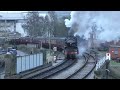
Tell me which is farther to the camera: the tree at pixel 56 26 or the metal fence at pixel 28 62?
the tree at pixel 56 26

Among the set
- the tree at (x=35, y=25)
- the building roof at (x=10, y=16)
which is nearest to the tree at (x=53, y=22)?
the tree at (x=35, y=25)

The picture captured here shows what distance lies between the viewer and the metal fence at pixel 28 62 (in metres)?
11.2

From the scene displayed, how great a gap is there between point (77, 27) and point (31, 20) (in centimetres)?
710

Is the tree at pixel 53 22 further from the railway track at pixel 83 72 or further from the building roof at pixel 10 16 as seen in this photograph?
the railway track at pixel 83 72

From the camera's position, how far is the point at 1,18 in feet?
88.7

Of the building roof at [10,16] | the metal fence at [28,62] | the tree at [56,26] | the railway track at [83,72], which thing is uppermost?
the building roof at [10,16]

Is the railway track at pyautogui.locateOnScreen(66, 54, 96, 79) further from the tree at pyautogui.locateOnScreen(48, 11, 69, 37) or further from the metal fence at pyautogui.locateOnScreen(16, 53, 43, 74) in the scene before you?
the tree at pyautogui.locateOnScreen(48, 11, 69, 37)

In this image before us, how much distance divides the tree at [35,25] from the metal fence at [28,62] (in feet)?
36.7

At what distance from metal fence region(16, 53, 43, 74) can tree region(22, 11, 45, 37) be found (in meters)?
11.2

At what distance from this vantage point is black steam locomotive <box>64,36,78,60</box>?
17.5 metres

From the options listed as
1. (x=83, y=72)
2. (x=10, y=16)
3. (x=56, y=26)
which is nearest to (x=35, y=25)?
(x=56, y=26)

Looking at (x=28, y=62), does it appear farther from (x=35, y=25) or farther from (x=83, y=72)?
(x=35, y=25)

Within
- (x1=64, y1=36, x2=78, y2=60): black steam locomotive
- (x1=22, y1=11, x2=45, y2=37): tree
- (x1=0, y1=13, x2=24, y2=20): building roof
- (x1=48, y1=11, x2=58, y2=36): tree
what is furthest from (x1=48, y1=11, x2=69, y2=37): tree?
(x1=64, y1=36, x2=78, y2=60): black steam locomotive
